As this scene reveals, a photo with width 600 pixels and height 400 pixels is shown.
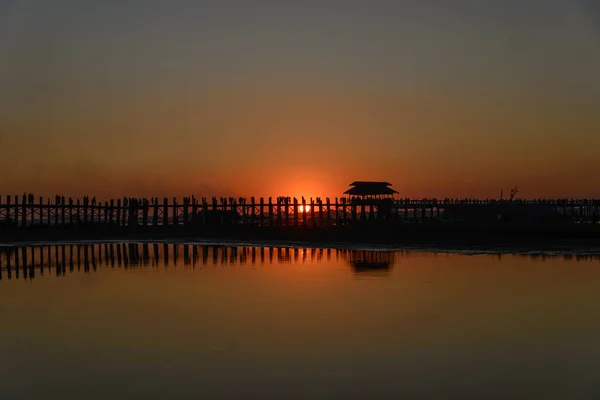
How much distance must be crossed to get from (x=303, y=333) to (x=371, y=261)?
1415 centimetres

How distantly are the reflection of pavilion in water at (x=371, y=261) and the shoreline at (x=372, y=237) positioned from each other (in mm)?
2682

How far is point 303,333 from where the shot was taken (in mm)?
12383

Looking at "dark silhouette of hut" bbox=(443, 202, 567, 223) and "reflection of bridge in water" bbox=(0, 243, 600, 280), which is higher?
"dark silhouette of hut" bbox=(443, 202, 567, 223)

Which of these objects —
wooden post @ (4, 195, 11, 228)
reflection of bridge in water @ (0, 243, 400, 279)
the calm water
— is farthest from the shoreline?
the calm water

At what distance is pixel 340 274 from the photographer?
21703mm

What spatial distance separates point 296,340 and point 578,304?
7772mm

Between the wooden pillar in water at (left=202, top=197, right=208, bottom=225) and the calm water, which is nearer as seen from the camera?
the calm water

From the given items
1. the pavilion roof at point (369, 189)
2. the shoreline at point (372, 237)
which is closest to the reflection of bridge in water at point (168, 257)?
the shoreline at point (372, 237)

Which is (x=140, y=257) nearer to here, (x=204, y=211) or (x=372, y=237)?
(x=372, y=237)

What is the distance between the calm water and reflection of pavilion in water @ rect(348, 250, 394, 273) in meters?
0.28

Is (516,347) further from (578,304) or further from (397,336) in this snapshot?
(578,304)

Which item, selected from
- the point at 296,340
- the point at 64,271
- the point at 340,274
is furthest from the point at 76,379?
the point at 64,271

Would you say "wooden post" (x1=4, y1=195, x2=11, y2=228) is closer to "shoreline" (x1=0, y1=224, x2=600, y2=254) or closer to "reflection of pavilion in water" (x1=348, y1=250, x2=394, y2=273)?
"shoreline" (x1=0, y1=224, x2=600, y2=254)

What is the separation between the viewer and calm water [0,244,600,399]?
9.24 metres
